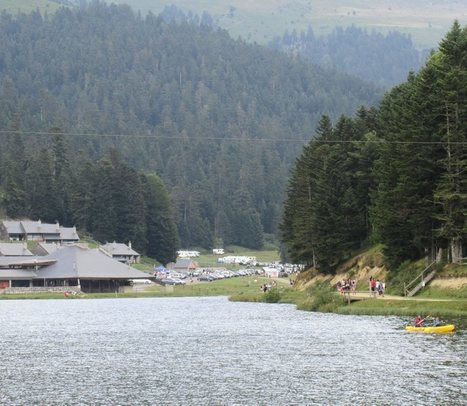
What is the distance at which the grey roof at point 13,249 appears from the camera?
18912cm

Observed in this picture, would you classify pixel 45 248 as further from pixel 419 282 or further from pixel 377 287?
pixel 419 282

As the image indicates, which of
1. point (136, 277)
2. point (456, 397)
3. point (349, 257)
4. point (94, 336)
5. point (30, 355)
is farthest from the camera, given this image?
point (136, 277)

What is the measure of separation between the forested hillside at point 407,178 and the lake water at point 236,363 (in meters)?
11.0

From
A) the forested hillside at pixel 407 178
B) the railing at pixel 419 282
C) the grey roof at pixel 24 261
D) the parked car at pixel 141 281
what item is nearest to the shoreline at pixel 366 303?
the railing at pixel 419 282

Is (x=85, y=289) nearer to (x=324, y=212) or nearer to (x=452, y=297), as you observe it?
(x=324, y=212)

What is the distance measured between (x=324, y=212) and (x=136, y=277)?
59076 mm

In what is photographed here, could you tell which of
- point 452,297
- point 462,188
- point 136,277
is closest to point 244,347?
point 452,297

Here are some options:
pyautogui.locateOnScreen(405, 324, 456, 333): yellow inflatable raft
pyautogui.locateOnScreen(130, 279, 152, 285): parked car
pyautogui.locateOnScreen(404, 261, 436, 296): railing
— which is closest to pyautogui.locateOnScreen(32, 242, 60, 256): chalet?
pyautogui.locateOnScreen(130, 279, 152, 285): parked car

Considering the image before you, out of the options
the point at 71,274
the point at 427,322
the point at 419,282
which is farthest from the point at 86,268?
the point at 427,322

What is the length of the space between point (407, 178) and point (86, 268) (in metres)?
89.0

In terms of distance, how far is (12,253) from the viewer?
18962cm

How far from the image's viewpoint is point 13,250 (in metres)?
191

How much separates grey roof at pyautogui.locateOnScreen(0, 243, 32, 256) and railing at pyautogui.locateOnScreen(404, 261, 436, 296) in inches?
4386

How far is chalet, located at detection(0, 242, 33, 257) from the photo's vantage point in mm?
188350
